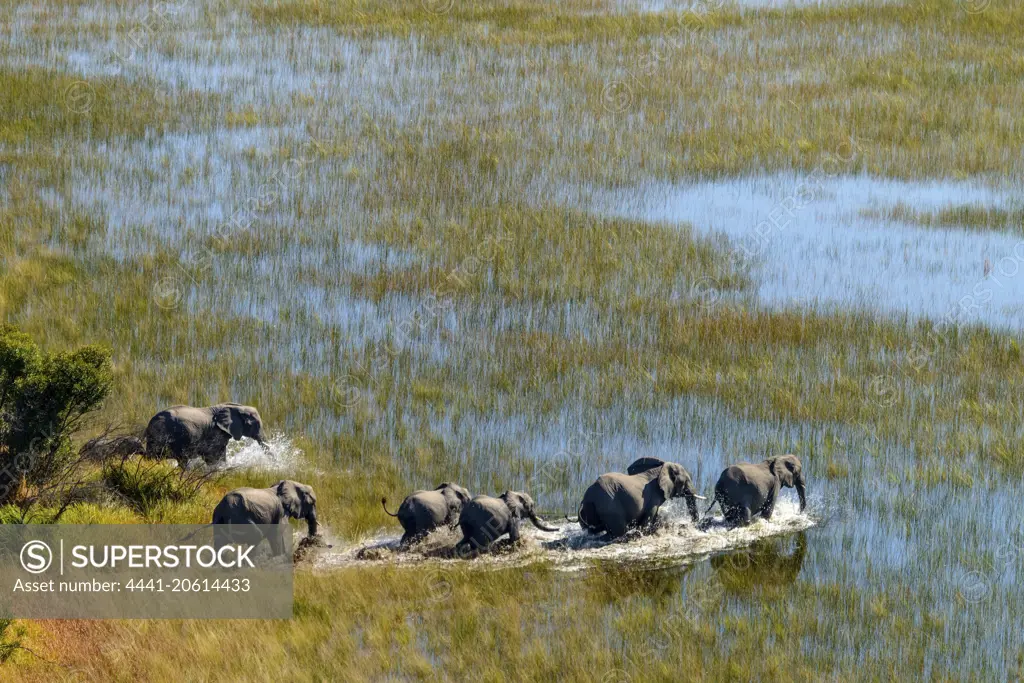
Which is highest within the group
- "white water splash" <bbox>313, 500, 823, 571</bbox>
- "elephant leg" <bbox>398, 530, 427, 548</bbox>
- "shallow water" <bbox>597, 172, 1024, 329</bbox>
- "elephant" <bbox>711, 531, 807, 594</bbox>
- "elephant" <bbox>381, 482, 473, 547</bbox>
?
"shallow water" <bbox>597, 172, 1024, 329</bbox>

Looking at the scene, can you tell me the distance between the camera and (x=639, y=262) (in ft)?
64.7

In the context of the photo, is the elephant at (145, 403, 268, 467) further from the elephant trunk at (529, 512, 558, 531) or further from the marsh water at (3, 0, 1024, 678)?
the elephant trunk at (529, 512, 558, 531)

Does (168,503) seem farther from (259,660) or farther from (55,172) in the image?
(55,172)

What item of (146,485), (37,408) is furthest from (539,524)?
(37,408)

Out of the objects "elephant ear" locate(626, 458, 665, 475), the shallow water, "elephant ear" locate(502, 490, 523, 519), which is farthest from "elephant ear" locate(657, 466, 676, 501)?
the shallow water

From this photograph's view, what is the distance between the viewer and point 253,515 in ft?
36.2

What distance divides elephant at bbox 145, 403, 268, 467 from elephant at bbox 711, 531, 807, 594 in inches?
190

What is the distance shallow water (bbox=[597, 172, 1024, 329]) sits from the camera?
60.8 ft

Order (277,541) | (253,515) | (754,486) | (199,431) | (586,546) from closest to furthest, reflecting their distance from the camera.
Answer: (253,515) < (277,541) < (586,546) < (754,486) < (199,431)

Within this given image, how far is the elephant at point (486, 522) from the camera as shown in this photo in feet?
37.2

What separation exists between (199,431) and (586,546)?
3.99 metres

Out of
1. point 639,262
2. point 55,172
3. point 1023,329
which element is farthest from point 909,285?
point 55,172

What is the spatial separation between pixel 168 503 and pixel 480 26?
23084mm

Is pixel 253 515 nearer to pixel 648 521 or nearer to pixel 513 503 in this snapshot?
pixel 513 503
